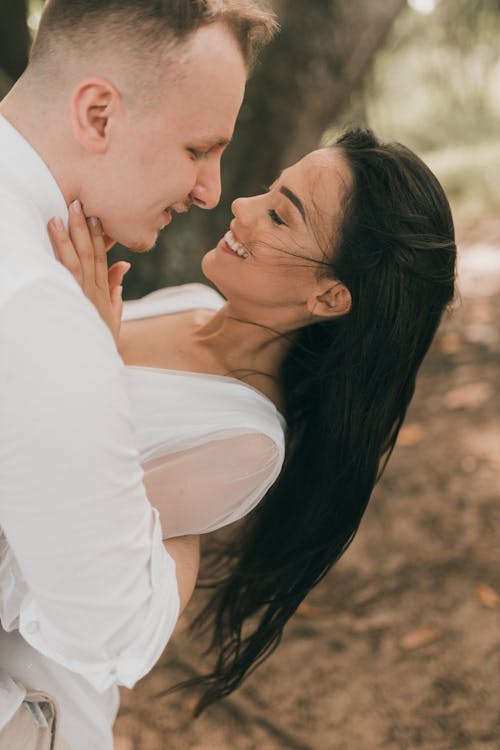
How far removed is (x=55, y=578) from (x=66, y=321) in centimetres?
36

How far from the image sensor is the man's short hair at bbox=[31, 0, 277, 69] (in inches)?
52.2

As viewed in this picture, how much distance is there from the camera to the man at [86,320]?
1030 mm

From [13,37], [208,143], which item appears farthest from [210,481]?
[13,37]

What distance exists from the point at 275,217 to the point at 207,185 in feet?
1.93

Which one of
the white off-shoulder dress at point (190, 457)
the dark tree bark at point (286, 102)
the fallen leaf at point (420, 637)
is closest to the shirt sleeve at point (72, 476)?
the white off-shoulder dress at point (190, 457)

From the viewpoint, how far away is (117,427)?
107 cm

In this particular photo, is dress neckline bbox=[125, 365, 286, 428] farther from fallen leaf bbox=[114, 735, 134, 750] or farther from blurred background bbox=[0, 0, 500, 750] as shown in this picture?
fallen leaf bbox=[114, 735, 134, 750]

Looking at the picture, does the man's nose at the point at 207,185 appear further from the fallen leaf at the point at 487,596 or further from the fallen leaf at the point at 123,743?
the fallen leaf at the point at 487,596

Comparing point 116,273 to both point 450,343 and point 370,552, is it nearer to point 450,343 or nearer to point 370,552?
point 370,552

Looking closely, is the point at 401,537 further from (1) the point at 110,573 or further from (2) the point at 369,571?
(1) the point at 110,573

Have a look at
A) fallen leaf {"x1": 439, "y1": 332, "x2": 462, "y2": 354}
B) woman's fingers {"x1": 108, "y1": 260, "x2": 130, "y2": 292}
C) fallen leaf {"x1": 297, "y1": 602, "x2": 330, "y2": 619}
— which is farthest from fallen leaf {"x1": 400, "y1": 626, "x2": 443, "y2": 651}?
fallen leaf {"x1": 439, "y1": 332, "x2": 462, "y2": 354}

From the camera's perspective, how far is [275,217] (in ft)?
6.87

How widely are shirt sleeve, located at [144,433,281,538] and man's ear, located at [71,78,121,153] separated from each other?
854 mm

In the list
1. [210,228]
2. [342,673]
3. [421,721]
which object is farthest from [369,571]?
[210,228]
